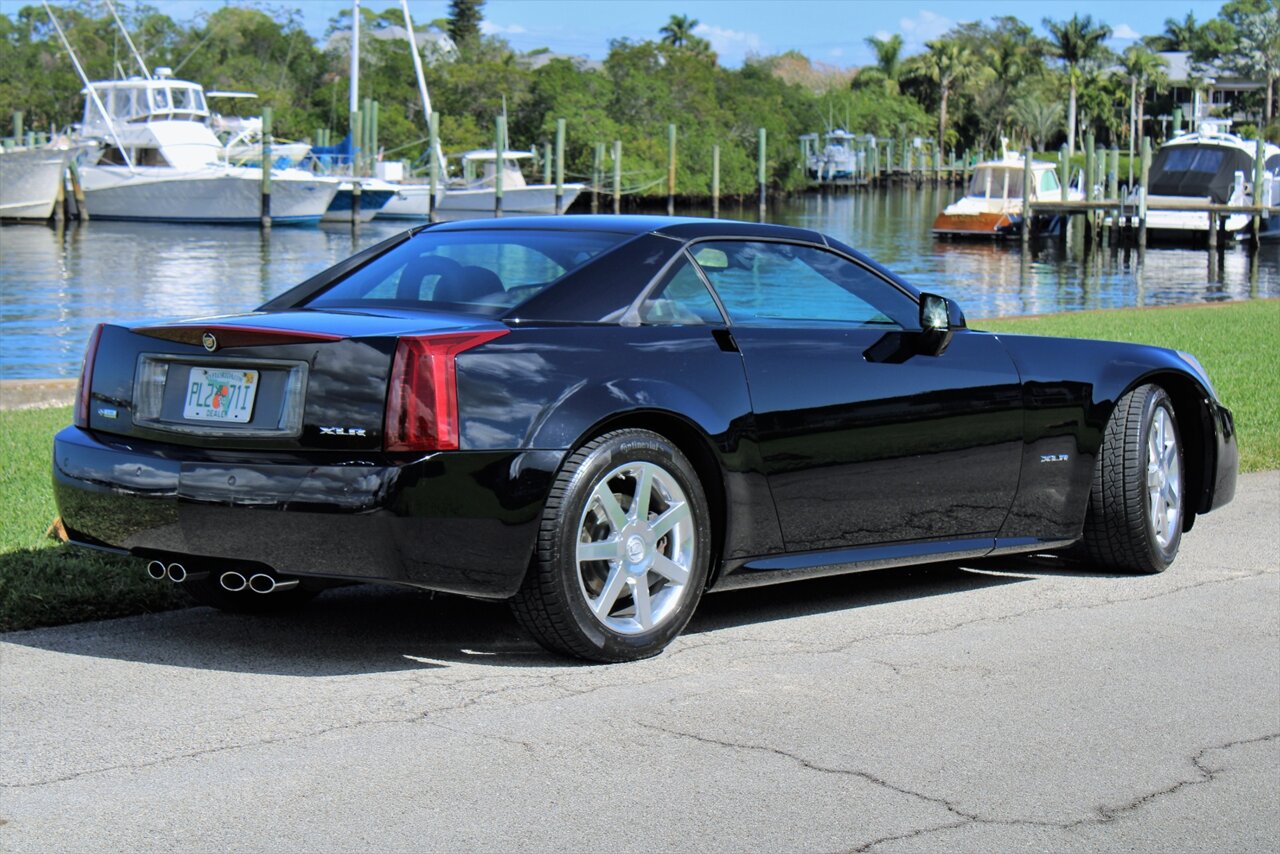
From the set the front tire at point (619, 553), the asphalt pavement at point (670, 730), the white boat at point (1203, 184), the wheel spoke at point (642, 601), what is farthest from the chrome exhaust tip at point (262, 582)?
the white boat at point (1203, 184)

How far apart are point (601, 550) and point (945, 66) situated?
541 ft

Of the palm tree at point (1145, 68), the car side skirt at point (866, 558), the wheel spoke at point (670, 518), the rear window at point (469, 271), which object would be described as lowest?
the car side skirt at point (866, 558)

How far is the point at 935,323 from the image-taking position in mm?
6395

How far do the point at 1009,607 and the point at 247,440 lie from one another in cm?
289

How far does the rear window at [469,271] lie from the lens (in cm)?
575

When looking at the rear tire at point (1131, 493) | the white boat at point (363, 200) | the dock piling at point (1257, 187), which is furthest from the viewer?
the white boat at point (363, 200)

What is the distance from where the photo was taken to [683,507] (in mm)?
5609

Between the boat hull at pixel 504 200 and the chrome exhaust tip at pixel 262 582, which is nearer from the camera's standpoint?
the chrome exhaust tip at pixel 262 582

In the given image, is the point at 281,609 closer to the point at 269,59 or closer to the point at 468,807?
the point at 468,807

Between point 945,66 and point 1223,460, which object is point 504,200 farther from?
point 945,66

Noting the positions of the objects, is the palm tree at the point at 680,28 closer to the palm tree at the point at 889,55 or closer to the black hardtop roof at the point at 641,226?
the palm tree at the point at 889,55

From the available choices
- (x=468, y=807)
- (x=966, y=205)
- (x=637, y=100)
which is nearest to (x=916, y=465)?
(x=468, y=807)

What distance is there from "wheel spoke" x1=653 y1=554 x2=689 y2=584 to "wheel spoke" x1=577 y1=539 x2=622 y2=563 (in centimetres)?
17

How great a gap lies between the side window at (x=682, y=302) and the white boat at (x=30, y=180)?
207 ft
